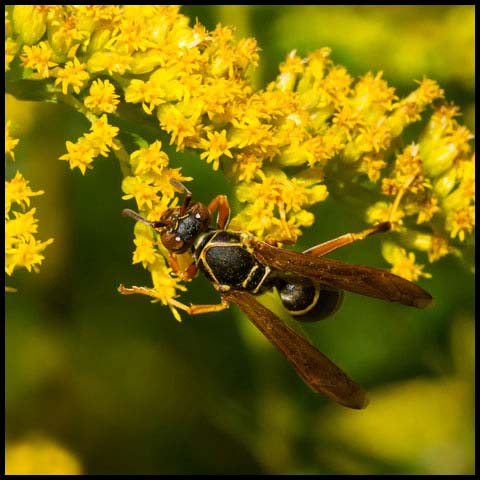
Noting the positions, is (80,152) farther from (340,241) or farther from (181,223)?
(340,241)

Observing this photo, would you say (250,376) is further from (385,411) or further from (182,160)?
(182,160)

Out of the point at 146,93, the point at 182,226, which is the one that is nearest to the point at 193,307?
the point at 182,226

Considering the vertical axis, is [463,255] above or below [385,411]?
above

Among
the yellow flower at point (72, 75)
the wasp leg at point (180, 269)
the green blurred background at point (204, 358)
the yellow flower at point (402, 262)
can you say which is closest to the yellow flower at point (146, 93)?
the yellow flower at point (72, 75)

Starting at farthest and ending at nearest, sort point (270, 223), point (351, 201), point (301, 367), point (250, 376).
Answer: point (250, 376)
point (351, 201)
point (270, 223)
point (301, 367)

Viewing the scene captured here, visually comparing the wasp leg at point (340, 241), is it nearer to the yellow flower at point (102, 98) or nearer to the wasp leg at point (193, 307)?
the wasp leg at point (193, 307)

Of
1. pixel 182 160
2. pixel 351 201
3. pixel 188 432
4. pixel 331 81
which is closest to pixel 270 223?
A: pixel 351 201

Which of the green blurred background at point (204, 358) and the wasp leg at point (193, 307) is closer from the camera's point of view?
the wasp leg at point (193, 307)

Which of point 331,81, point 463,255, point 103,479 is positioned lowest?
point 103,479

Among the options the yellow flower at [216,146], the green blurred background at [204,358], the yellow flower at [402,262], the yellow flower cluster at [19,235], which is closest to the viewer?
the yellow flower cluster at [19,235]
